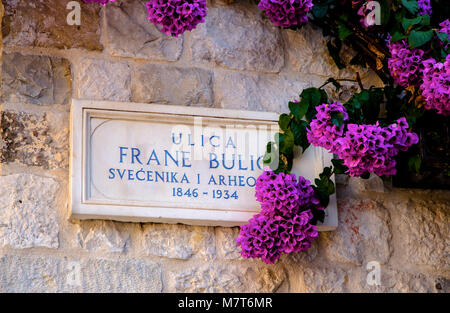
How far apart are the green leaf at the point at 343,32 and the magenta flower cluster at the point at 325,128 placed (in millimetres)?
431

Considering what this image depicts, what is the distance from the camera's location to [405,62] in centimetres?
286

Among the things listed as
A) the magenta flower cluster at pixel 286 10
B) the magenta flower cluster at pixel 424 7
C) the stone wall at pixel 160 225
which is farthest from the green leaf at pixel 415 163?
the magenta flower cluster at pixel 286 10

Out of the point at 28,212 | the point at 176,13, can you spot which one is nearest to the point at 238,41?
the point at 176,13

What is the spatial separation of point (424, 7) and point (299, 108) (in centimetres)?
54

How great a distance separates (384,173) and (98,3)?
3.63 ft

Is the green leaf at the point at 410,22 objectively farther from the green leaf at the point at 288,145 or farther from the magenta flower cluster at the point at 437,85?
the green leaf at the point at 288,145

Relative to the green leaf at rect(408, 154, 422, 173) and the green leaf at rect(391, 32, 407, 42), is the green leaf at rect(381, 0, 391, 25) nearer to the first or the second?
the green leaf at rect(391, 32, 407, 42)

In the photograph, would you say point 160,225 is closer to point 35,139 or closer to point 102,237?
point 102,237

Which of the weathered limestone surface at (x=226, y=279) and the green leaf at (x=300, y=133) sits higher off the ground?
the green leaf at (x=300, y=133)

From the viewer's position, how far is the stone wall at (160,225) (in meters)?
2.70

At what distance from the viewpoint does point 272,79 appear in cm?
309

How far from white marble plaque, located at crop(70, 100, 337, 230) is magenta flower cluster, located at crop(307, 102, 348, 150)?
0.22 m
